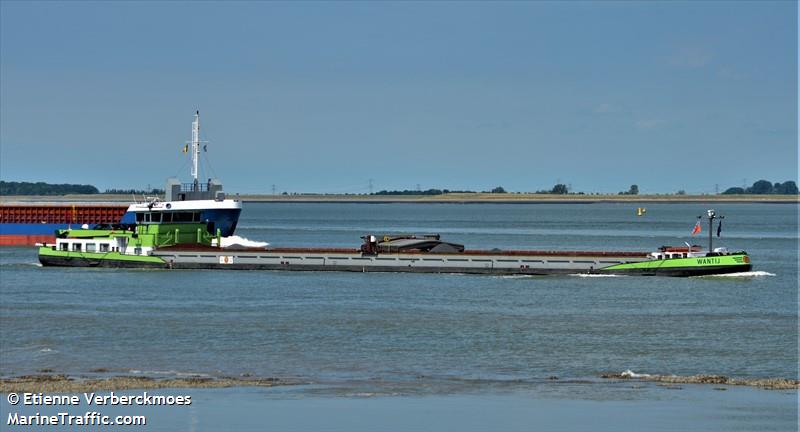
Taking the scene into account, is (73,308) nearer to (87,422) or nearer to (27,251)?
(87,422)

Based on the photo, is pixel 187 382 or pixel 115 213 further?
pixel 115 213

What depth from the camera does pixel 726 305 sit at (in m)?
55.0

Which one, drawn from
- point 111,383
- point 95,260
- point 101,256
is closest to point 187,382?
point 111,383

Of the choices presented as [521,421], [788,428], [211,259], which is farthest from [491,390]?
[211,259]

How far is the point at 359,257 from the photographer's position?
7512 centimetres

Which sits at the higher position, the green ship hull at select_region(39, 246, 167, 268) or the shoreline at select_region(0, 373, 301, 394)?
the green ship hull at select_region(39, 246, 167, 268)

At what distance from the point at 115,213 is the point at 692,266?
59338mm

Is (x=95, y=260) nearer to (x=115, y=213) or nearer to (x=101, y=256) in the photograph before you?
(x=101, y=256)

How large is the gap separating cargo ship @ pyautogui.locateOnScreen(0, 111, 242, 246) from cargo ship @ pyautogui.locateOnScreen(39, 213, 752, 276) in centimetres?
275

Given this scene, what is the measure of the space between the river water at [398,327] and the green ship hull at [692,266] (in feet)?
3.06

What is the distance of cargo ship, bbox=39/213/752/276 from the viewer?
228 ft

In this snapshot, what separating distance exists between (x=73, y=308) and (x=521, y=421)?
32690mm

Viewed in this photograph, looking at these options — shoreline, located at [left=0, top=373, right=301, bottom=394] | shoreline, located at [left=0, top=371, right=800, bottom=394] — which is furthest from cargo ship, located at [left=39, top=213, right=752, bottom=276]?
shoreline, located at [left=0, top=373, right=301, bottom=394]

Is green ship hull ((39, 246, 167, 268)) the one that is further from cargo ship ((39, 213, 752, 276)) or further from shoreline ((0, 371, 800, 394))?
shoreline ((0, 371, 800, 394))
